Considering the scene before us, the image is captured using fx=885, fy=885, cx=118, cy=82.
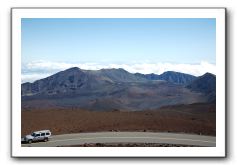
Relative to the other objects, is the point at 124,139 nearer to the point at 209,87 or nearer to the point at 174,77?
the point at 174,77

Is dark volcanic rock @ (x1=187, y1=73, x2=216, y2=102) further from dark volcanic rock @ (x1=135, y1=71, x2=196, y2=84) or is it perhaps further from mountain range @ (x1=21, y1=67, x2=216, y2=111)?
dark volcanic rock @ (x1=135, y1=71, x2=196, y2=84)

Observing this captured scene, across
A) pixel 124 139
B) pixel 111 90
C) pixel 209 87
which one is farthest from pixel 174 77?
pixel 124 139

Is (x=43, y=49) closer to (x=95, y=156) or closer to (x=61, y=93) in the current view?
(x=61, y=93)

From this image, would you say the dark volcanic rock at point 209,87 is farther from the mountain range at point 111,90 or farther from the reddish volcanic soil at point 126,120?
the reddish volcanic soil at point 126,120

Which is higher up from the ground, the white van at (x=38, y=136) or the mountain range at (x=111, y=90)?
the mountain range at (x=111, y=90)

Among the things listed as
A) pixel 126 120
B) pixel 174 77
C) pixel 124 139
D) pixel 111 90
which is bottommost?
pixel 124 139

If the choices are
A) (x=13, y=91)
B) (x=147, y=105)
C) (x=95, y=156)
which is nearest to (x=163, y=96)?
(x=147, y=105)

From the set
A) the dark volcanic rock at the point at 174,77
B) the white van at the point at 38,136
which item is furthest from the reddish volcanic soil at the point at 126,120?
the dark volcanic rock at the point at 174,77
